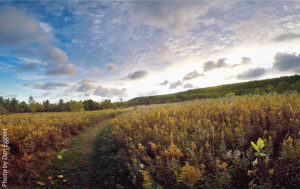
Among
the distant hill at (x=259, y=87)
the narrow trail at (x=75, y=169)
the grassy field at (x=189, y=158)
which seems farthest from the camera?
the distant hill at (x=259, y=87)

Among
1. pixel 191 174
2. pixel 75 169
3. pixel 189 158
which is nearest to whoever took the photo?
pixel 191 174

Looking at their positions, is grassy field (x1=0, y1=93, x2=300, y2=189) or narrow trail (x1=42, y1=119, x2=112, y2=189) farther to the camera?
narrow trail (x1=42, y1=119, x2=112, y2=189)

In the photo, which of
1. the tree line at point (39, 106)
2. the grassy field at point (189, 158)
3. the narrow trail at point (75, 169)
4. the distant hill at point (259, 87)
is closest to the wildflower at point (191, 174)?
the grassy field at point (189, 158)

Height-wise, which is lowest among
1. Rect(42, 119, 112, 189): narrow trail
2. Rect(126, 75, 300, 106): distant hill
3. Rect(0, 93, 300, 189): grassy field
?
Rect(42, 119, 112, 189): narrow trail

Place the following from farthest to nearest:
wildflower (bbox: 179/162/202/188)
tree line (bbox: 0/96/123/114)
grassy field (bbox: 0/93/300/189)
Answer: tree line (bbox: 0/96/123/114) < grassy field (bbox: 0/93/300/189) < wildflower (bbox: 179/162/202/188)

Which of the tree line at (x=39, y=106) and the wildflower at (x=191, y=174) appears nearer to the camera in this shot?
the wildflower at (x=191, y=174)

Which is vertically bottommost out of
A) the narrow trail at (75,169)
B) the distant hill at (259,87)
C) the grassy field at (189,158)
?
the narrow trail at (75,169)

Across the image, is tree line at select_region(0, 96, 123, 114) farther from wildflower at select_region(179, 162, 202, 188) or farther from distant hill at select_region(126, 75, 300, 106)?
wildflower at select_region(179, 162, 202, 188)

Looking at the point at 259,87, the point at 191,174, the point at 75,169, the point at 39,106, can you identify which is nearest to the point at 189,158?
the point at 191,174

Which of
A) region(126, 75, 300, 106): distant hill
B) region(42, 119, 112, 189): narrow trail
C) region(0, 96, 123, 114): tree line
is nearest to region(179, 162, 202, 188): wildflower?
region(42, 119, 112, 189): narrow trail

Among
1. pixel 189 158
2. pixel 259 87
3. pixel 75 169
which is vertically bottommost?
pixel 75 169

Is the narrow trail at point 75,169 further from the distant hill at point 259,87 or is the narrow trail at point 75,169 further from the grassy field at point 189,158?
the distant hill at point 259,87

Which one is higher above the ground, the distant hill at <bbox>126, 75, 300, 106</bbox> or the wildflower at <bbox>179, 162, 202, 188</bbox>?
the distant hill at <bbox>126, 75, 300, 106</bbox>

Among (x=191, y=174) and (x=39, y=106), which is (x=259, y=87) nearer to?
(x=191, y=174)
